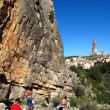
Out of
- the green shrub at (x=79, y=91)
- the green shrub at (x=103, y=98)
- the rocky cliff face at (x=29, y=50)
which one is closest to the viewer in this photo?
the rocky cliff face at (x=29, y=50)

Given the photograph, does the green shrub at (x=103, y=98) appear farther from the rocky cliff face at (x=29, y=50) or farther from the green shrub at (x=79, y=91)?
the rocky cliff face at (x=29, y=50)

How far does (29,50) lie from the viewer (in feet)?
95.7

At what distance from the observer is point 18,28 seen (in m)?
27.3

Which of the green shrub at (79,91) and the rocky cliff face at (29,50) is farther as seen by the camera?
the green shrub at (79,91)

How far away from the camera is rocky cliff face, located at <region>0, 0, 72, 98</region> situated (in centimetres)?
2625

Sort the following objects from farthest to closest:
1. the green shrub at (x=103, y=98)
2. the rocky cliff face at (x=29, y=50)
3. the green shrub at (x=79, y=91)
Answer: the green shrub at (x=103, y=98) → the green shrub at (x=79, y=91) → the rocky cliff face at (x=29, y=50)

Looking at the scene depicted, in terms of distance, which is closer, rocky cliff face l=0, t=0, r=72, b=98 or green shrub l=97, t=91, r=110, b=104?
→ rocky cliff face l=0, t=0, r=72, b=98

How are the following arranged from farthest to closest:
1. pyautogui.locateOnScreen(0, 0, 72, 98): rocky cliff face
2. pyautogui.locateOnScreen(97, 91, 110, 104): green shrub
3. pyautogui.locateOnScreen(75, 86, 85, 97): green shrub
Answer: pyautogui.locateOnScreen(97, 91, 110, 104): green shrub → pyautogui.locateOnScreen(75, 86, 85, 97): green shrub → pyautogui.locateOnScreen(0, 0, 72, 98): rocky cliff face

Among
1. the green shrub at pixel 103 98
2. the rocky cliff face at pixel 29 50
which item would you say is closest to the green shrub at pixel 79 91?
the green shrub at pixel 103 98

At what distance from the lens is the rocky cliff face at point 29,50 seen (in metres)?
26.2

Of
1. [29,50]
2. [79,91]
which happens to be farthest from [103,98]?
A: [29,50]

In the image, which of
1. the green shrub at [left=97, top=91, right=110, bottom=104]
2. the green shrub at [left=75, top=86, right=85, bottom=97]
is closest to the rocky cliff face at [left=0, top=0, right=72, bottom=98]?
the green shrub at [left=75, top=86, right=85, bottom=97]

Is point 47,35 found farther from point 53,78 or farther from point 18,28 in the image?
point 18,28

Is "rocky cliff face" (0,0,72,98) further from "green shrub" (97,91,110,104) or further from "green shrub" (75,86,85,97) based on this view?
"green shrub" (97,91,110,104)
